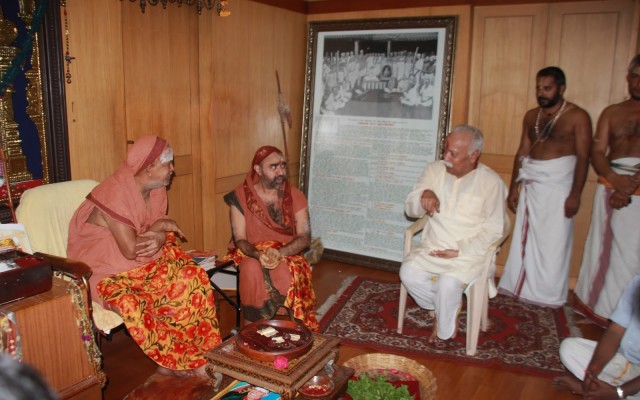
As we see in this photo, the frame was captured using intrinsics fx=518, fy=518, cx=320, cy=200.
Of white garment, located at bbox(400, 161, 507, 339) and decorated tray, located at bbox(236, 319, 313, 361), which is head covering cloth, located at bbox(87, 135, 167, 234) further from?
white garment, located at bbox(400, 161, 507, 339)

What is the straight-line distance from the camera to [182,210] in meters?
4.41

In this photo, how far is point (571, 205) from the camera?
4.17m

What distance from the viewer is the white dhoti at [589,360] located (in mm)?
2523

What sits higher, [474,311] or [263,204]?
[263,204]

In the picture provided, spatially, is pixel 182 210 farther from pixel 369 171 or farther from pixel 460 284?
pixel 460 284

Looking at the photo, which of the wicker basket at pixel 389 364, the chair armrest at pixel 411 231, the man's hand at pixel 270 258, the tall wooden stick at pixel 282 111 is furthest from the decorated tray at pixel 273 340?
the tall wooden stick at pixel 282 111

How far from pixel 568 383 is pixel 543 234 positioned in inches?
62.7

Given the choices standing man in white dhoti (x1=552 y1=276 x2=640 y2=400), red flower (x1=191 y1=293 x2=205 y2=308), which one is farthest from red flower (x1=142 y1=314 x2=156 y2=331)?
Answer: standing man in white dhoti (x1=552 y1=276 x2=640 y2=400)

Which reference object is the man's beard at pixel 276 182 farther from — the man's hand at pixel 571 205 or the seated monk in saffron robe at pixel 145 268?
the man's hand at pixel 571 205

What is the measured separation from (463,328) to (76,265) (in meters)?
2.71

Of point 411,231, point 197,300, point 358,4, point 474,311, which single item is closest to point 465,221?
point 411,231

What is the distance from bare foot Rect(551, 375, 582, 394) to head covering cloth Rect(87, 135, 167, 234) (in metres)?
2.63

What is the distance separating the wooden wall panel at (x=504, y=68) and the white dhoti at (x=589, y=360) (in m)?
2.47

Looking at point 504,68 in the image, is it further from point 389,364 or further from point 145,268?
point 145,268
